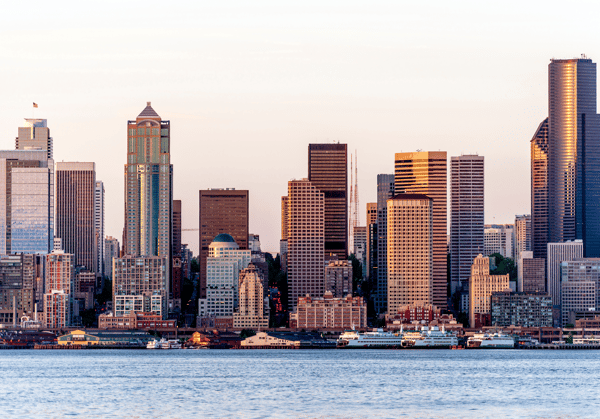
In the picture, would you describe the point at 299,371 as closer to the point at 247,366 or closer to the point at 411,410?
the point at 247,366

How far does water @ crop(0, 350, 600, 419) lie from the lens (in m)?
94.9

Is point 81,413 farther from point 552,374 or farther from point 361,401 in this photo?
point 552,374

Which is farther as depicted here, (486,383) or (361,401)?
(486,383)

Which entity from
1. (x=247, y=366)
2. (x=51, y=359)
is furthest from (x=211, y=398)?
(x=51, y=359)

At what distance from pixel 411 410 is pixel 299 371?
53.2 metres

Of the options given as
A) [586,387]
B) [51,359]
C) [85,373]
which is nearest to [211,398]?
[586,387]

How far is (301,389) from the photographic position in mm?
115938

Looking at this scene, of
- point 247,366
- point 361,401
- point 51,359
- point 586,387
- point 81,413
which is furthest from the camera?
point 51,359

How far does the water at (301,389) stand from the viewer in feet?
311

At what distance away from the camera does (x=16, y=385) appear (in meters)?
124

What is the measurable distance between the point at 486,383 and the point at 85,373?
4477 cm

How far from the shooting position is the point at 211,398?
10569 centimetres

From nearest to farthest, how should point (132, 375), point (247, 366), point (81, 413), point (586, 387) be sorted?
point (81, 413) < point (586, 387) < point (132, 375) < point (247, 366)

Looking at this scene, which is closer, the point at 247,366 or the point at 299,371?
the point at 299,371
